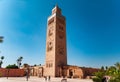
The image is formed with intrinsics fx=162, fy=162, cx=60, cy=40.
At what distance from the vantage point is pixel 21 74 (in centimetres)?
5122

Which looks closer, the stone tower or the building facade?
the building facade

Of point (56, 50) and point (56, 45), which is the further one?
point (56, 45)

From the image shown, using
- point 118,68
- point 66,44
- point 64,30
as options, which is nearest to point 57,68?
point 66,44

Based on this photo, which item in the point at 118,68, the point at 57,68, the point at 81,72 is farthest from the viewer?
the point at 57,68

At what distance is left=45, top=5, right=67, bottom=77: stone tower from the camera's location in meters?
43.8

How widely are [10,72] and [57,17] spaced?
21765 millimetres

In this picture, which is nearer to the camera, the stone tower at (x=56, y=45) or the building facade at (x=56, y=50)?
the building facade at (x=56, y=50)

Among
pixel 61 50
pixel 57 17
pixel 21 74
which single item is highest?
pixel 57 17

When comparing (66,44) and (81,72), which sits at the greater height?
(66,44)

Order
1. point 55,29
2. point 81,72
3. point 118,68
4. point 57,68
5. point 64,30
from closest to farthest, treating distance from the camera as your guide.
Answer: point 118,68 → point 81,72 → point 57,68 → point 55,29 → point 64,30

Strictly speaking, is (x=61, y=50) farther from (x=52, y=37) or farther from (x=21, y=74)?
(x=21, y=74)

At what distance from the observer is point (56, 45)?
45344 millimetres

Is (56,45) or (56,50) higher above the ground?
(56,45)

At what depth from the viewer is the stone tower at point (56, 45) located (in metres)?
43.8
